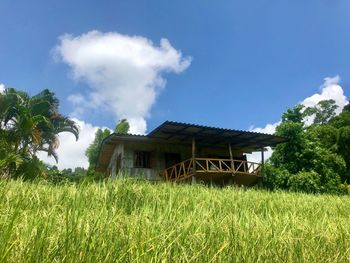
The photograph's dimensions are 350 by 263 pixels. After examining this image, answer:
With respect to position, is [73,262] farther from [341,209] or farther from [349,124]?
[349,124]

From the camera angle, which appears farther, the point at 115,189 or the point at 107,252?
the point at 115,189

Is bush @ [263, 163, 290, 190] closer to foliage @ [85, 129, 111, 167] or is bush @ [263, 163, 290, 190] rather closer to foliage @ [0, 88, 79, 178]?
foliage @ [0, 88, 79, 178]

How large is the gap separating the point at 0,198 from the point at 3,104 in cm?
1335

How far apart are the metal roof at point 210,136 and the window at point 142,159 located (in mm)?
1555

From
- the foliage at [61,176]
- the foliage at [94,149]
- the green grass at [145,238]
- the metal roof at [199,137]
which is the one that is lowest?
→ the green grass at [145,238]

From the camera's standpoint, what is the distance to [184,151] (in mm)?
21719

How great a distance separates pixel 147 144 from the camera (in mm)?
21125

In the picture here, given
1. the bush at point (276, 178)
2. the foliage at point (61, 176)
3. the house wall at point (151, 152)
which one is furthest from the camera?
the bush at point (276, 178)

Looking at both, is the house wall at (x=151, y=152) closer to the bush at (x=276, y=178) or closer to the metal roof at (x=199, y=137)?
the metal roof at (x=199, y=137)

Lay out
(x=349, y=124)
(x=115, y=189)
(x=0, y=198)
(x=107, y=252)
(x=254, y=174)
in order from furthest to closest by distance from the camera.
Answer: (x=349, y=124) → (x=254, y=174) → (x=115, y=189) → (x=0, y=198) → (x=107, y=252)

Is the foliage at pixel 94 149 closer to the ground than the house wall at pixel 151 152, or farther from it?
farther from it

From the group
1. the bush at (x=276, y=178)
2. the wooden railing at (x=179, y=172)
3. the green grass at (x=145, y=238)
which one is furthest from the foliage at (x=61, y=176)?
the bush at (x=276, y=178)

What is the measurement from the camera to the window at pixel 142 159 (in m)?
21.0

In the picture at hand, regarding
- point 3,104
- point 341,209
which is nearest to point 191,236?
point 341,209
